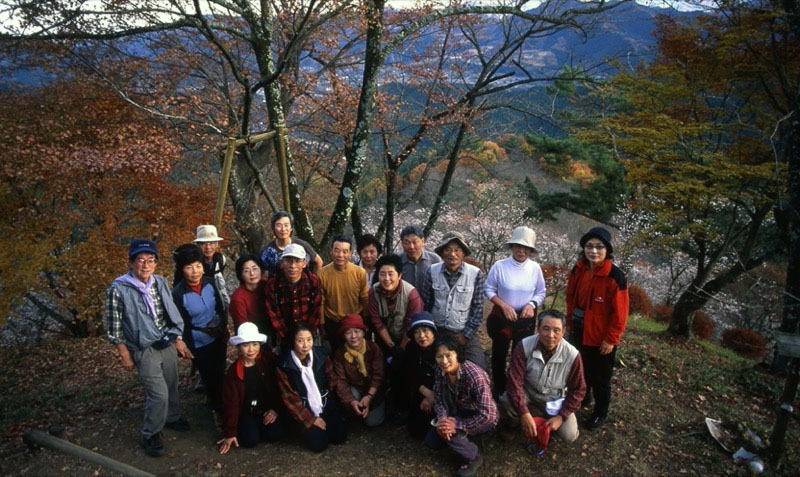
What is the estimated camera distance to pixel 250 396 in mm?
4020

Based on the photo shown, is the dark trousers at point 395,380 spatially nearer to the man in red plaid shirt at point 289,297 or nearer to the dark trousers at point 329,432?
the dark trousers at point 329,432

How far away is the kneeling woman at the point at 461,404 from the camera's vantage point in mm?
3693

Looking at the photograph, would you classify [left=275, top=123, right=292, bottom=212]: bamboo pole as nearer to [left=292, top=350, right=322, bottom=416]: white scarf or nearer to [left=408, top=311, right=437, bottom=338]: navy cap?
[left=292, top=350, right=322, bottom=416]: white scarf

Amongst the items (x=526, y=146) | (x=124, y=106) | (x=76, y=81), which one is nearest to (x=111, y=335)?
(x=124, y=106)

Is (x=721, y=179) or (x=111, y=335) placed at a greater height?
(x=721, y=179)

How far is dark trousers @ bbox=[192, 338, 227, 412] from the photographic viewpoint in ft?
14.6

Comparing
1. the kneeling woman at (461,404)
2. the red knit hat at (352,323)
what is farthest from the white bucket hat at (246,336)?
the kneeling woman at (461,404)

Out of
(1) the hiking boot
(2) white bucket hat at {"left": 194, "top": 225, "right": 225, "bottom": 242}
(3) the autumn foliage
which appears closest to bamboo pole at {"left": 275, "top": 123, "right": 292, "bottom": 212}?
(2) white bucket hat at {"left": 194, "top": 225, "right": 225, "bottom": 242}

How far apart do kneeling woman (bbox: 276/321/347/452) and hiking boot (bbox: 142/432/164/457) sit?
117 cm

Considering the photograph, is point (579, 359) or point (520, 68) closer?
point (579, 359)

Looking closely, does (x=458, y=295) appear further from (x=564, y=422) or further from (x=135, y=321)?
(x=135, y=321)

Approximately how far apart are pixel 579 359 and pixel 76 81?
9666 millimetres

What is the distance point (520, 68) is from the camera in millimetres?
9906

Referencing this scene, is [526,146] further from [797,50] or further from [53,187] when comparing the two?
[53,187]
